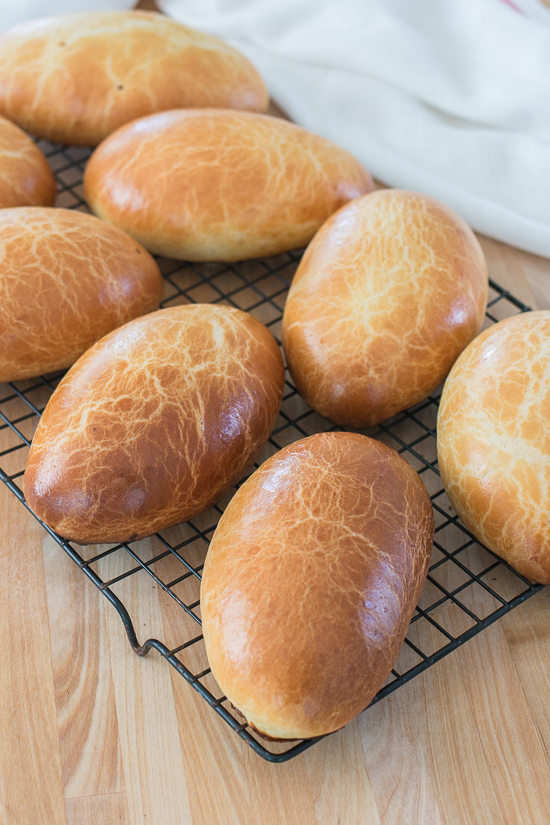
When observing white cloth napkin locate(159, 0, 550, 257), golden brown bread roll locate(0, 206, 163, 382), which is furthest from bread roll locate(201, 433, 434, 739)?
white cloth napkin locate(159, 0, 550, 257)

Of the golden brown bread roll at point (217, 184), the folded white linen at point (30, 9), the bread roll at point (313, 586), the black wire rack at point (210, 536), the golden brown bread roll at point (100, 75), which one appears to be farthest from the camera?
the folded white linen at point (30, 9)

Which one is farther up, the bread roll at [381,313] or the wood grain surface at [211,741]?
the bread roll at [381,313]

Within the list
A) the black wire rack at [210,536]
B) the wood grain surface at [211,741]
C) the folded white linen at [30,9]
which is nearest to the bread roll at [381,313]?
the black wire rack at [210,536]

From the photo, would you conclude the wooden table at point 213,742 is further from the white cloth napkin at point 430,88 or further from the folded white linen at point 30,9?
the folded white linen at point 30,9

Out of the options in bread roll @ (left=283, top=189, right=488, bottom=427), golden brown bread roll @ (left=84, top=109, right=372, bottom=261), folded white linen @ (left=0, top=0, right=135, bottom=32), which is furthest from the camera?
folded white linen @ (left=0, top=0, right=135, bottom=32)

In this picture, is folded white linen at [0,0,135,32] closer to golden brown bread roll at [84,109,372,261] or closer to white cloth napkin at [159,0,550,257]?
white cloth napkin at [159,0,550,257]

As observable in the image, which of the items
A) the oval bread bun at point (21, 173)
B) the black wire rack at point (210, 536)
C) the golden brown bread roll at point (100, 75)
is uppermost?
the golden brown bread roll at point (100, 75)

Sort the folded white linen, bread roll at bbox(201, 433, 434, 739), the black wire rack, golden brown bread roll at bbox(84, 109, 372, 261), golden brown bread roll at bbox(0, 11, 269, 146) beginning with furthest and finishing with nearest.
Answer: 1. the folded white linen
2. golden brown bread roll at bbox(0, 11, 269, 146)
3. golden brown bread roll at bbox(84, 109, 372, 261)
4. the black wire rack
5. bread roll at bbox(201, 433, 434, 739)

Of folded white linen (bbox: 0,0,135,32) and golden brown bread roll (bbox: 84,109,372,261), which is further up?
folded white linen (bbox: 0,0,135,32)

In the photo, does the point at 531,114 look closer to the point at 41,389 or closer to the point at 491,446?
the point at 491,446
